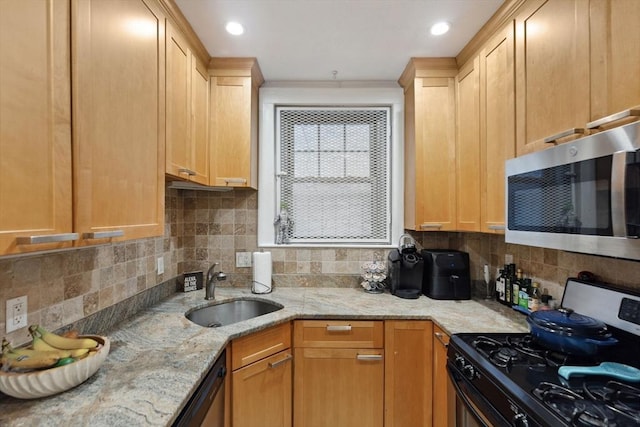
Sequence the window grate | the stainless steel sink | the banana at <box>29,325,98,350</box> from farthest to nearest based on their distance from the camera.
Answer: the window grate
the stainless steel sink
the banana at <box>29,325,98,350</box>

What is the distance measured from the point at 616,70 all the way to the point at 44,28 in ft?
5.45

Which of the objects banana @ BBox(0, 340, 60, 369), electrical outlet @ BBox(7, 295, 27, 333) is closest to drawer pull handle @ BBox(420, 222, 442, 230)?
banana @ BBox(0, 340, 60, 369)

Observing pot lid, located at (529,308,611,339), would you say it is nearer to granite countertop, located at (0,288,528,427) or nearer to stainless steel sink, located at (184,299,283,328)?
granite countertop, located at (0,288,528,427)

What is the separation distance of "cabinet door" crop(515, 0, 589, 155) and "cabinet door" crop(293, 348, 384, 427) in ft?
4.59

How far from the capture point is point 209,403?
1140mm

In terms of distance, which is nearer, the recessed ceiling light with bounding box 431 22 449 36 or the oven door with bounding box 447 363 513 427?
the oven door with bounding box 447 363 513 427

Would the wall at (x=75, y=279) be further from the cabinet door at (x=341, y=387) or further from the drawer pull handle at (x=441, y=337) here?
the drawer pull handle at (x=441, y=337)

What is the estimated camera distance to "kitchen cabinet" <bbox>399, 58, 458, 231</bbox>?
1947mm

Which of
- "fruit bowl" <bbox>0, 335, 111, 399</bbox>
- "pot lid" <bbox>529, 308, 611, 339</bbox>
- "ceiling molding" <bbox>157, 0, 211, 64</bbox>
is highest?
"ceiling molding" <bbox>157, 0, 211, 64</bbox>

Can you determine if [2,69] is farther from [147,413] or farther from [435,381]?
[435,381]

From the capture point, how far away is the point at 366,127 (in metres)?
Result: 2.37

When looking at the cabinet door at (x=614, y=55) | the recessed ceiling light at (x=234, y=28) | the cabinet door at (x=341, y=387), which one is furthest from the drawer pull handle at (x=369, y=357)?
the recessed ceiling light at (x=234, y=28)

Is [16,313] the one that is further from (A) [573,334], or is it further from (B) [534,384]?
(A) [573,334]

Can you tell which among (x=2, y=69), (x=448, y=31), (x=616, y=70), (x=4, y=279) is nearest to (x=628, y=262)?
(x=616, y=70)
